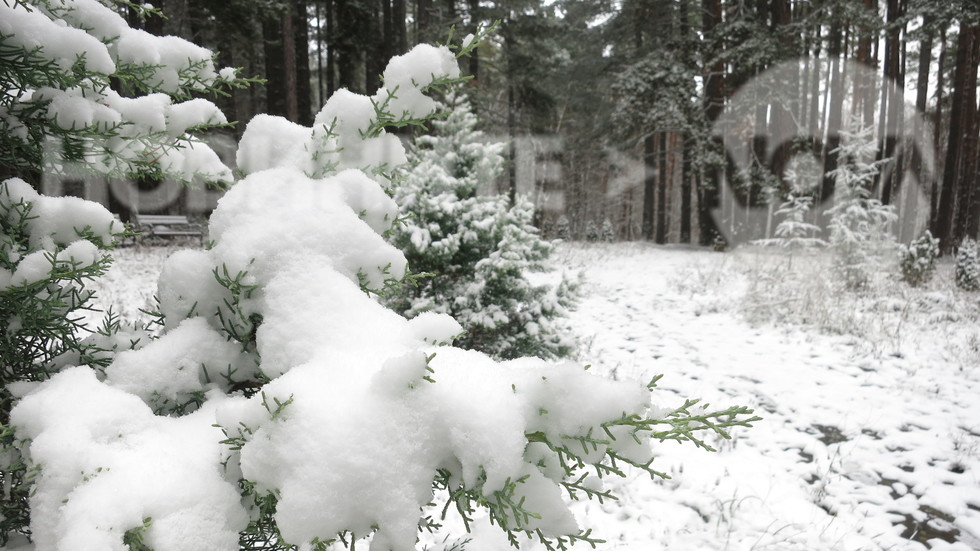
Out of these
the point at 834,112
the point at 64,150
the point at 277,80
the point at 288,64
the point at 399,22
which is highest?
the point at 399,22

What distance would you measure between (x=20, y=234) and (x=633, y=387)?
1787 mm

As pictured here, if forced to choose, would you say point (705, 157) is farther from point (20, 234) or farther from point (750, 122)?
point (20, 234)

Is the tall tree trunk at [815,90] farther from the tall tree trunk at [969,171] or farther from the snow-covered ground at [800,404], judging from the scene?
the snow-covered ground at [800,404]


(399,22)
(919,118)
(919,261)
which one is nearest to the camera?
(919,261)

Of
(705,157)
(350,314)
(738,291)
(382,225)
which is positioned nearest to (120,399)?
(350,314)

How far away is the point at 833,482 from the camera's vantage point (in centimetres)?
373

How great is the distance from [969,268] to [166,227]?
20079mm

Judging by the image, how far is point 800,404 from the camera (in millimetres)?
5059

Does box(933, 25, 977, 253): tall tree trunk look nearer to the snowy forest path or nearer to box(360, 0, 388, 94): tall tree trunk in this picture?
the snowy forest path

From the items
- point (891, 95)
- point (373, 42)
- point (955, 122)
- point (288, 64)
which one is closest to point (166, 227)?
point (288, 64)

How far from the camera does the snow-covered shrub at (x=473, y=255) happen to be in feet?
14.6

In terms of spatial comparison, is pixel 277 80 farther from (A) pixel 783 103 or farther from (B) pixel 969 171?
(B) pixel 969 171

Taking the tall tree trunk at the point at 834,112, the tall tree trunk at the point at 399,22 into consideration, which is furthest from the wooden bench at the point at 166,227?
the tall tree trunk at the point at 834,112

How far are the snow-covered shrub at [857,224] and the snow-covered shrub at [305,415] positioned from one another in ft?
38.3
